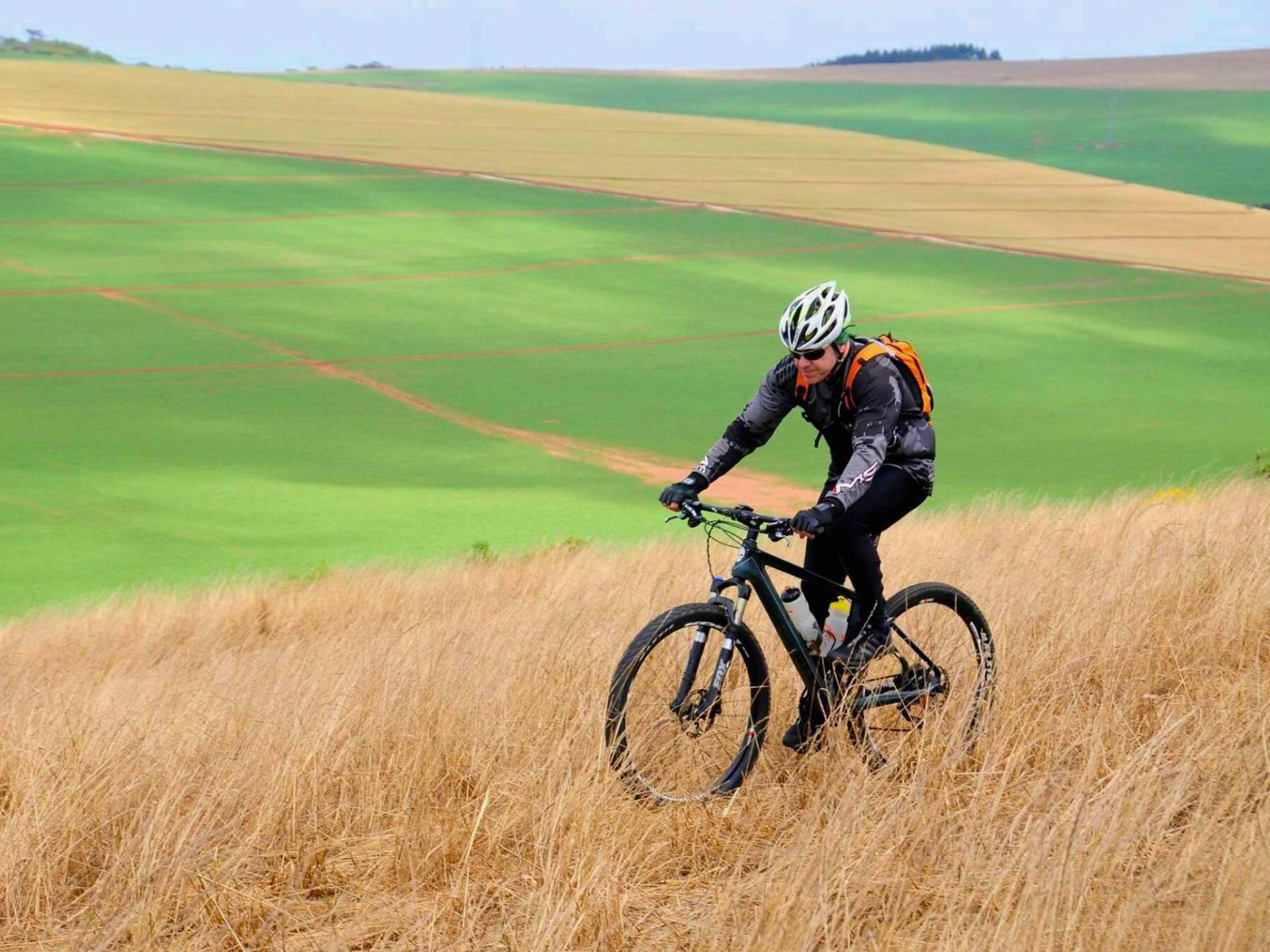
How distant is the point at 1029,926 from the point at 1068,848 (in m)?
0.37

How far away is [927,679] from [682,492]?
1.31 m

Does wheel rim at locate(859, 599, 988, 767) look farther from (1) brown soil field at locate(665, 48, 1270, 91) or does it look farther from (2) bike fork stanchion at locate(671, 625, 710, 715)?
(1) brown soil field at locate(665, 48, 1270, 91)

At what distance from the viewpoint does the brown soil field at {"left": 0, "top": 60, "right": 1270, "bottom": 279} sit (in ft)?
138

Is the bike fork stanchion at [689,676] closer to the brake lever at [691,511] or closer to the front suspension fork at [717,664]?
the front suspension fork at [717,664]

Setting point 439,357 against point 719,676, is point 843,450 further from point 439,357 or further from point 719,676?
point 439,357

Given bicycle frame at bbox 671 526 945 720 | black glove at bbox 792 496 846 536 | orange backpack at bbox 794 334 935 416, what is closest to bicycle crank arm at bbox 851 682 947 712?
bicycle frame at bbox 671 526 945 720

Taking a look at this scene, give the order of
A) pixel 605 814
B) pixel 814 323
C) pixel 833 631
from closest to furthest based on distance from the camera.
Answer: pixel 605 814 < pixel 814 323 < pixel 833 631

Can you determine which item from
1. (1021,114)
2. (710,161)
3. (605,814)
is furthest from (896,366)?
(1021,114)

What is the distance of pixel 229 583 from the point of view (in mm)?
13531

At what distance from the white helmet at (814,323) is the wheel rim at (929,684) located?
47.4 inches

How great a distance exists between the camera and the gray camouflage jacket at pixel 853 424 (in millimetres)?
5680

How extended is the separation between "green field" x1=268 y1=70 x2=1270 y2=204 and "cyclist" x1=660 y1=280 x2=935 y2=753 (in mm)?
53531

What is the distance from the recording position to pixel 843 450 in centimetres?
612

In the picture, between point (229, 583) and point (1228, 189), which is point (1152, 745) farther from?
point (1228, 189)
